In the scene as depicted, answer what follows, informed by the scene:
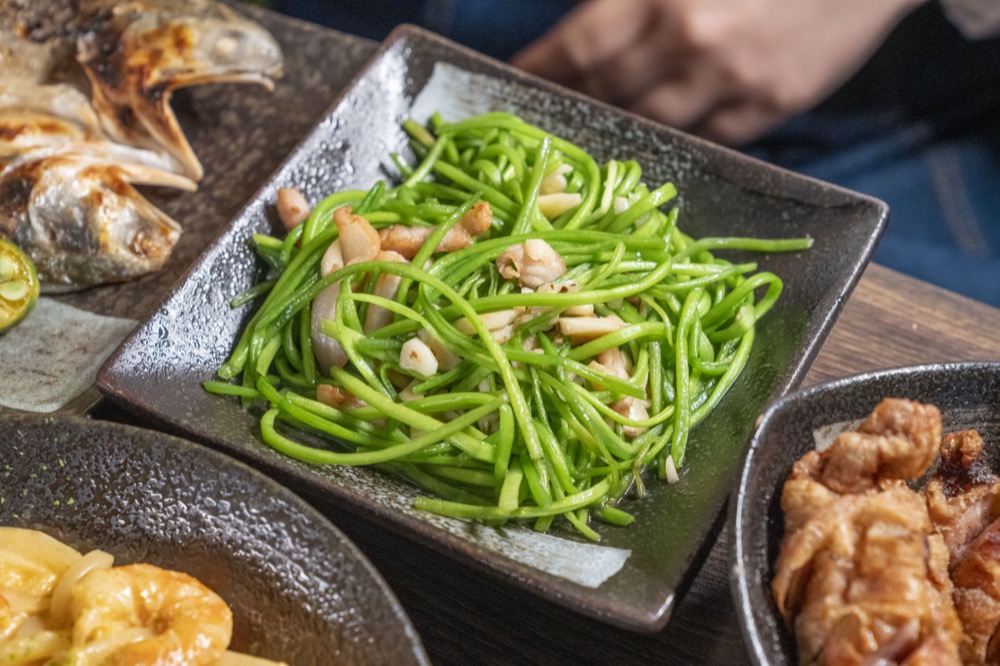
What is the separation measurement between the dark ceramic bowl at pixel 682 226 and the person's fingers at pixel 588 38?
2.99 ft

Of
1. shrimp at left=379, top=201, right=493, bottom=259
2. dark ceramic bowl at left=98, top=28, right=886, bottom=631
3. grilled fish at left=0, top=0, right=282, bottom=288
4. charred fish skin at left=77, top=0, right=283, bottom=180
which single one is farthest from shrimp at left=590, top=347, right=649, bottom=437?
charred fish skin at left=77, top=0, right=283, bottom=180

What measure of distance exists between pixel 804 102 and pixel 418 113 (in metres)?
1.76

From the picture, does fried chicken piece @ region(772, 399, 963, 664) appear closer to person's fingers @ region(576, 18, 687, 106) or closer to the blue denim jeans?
person's fingers @ region(576, 18, 687, 106)

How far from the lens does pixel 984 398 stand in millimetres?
1892

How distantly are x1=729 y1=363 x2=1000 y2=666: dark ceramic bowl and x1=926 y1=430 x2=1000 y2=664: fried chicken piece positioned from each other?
76 millimetres

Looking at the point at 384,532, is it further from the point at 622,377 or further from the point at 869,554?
the point at 869,554

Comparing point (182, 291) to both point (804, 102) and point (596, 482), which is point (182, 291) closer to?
point (596, 482)

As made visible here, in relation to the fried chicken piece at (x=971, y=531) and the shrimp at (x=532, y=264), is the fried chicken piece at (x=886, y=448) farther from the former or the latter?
the shrimp at (x=532, y=264)

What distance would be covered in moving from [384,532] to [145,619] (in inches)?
25.2

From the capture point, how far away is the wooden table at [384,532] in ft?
6.45

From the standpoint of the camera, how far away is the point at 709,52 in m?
3.65

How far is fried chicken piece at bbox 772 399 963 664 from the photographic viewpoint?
58.0 inches

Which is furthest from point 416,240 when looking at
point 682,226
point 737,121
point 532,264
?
point 737,121

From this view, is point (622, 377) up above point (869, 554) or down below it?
below
